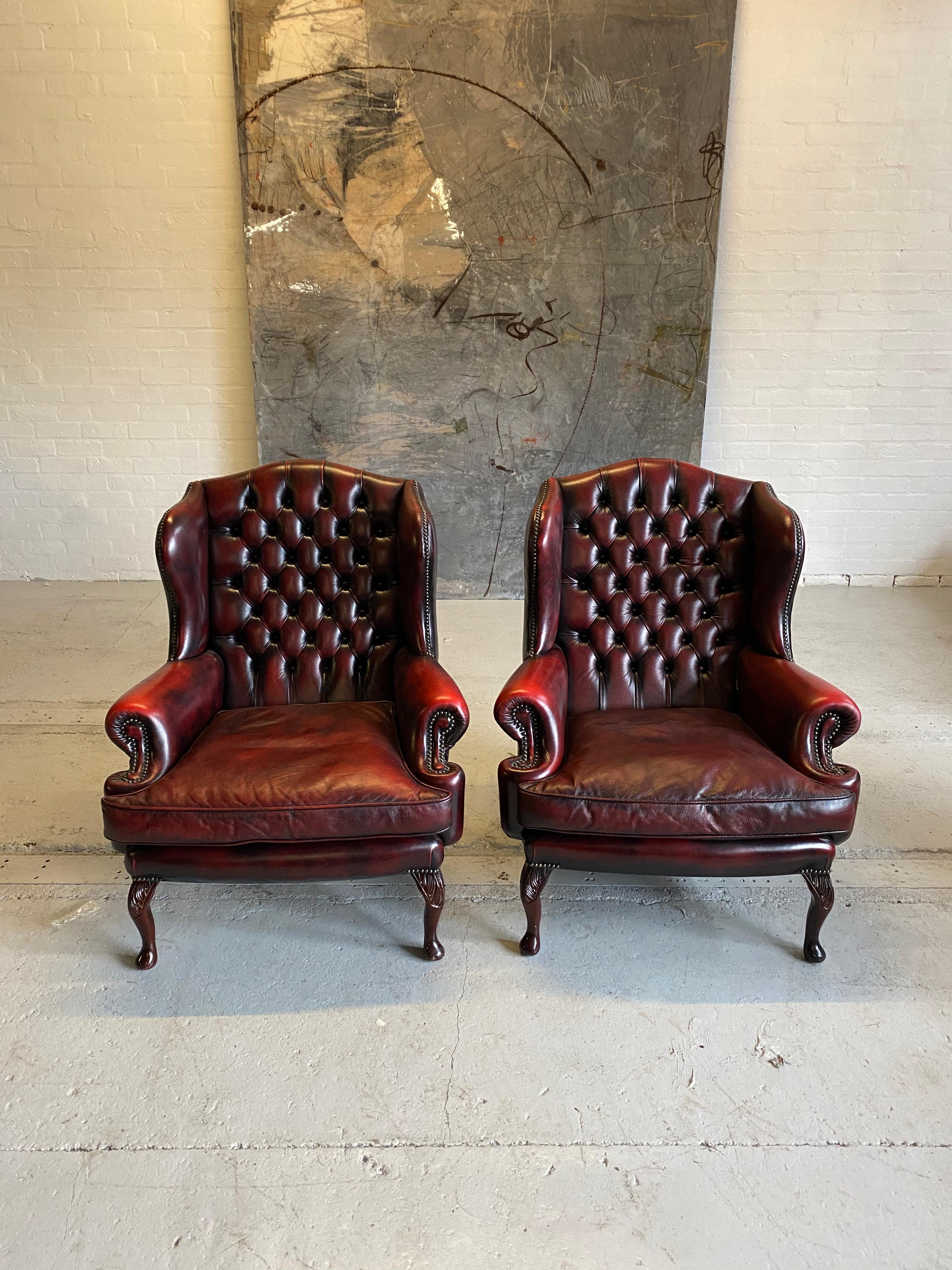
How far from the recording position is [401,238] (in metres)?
4.09

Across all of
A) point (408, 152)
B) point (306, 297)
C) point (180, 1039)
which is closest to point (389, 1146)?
point (180, 1039)

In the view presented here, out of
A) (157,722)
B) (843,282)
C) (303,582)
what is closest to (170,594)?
(303,582)

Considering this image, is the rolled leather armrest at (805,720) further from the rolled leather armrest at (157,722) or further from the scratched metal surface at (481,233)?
the scratched metal surface at (481,233)

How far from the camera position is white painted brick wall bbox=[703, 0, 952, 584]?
399 cm

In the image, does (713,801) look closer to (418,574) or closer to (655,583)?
(655,583)

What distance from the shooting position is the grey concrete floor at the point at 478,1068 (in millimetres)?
1447

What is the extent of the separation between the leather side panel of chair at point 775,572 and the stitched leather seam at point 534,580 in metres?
0.60

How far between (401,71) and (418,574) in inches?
110

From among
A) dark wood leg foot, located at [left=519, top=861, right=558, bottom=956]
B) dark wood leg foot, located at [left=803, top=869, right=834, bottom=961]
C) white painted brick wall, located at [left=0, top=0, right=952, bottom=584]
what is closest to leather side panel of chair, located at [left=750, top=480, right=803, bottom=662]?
dark wood leg foot, located at [left=803, top=869, right=834, bottom=961]

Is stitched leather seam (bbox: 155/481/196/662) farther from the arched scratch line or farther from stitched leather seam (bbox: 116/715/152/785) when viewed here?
the arched scratch line

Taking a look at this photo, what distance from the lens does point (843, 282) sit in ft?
14.0

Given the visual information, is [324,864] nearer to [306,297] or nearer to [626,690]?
[626,690]

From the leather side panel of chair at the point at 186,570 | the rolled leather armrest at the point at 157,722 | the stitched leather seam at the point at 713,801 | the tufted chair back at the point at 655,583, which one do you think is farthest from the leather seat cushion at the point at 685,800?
the leather side panel of chair at the point at 186,570

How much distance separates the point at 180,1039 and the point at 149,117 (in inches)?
157
